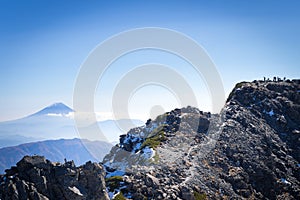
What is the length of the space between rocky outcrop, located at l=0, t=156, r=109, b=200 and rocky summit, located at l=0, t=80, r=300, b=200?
0.17m

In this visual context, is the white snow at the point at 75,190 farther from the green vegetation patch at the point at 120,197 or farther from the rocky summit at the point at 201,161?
the green vegetation patch at the point at 120,197

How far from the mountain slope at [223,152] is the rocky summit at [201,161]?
249mm

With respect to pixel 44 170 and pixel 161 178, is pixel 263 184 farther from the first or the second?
pixel 44 170

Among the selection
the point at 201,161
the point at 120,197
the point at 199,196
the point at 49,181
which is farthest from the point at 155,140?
the point at 49,181

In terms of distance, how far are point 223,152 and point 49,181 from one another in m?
68.2

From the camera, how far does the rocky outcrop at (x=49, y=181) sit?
48344 mm

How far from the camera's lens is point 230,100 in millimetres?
138000

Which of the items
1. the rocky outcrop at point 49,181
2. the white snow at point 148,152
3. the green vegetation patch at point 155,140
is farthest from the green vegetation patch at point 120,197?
the green vegetation patch at point 155,140

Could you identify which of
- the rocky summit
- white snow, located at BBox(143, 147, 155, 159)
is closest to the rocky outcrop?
the rocky summit

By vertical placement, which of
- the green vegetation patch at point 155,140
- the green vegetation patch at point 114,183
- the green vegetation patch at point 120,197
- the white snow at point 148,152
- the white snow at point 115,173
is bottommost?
the green vegetation patch at point 120,197

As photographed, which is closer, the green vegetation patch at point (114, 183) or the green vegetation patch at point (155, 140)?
the green vegetation patch at point (114, 183)

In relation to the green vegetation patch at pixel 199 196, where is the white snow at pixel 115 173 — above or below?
above

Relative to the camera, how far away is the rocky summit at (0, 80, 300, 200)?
5509cm

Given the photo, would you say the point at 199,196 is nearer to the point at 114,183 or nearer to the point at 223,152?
the point at 114,183
